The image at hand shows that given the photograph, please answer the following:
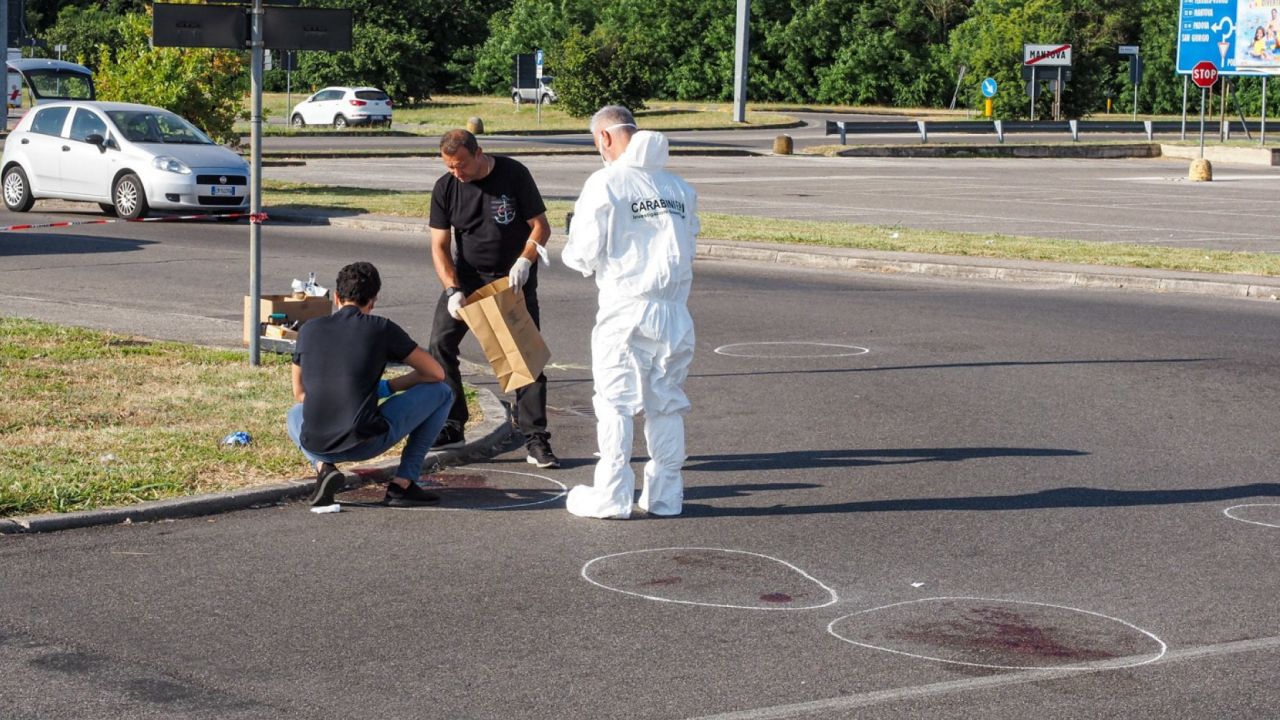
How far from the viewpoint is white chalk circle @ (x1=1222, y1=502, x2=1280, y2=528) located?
24.9ft

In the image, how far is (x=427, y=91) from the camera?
7562 cm

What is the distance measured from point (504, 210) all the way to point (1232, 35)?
154ft

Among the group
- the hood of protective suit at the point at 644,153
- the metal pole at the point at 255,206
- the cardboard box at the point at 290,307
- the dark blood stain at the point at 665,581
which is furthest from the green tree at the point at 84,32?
the dark blood stain at the point at 665,581

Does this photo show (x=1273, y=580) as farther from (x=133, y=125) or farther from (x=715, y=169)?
(x=715, y=169)

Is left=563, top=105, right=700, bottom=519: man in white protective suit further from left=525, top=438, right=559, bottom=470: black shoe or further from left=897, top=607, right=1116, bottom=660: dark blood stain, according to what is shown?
left=897, top=607, right=1116, bottom=660: dark blood stain

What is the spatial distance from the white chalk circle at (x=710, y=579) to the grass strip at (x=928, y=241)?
12.3 m

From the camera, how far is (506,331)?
8.44 meters

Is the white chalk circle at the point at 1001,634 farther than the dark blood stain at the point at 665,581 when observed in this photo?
No

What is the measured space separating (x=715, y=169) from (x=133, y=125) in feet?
53.7

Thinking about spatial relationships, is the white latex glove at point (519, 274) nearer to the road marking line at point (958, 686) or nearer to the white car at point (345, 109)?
the road marking line at point (958, 686)

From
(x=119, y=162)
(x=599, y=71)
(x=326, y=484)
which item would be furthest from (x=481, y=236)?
(x=599, y=71)

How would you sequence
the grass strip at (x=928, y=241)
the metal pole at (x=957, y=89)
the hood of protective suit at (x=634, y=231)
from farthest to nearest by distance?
Result: the metal pole at (x=957, y=89)
the grass strip at (x=928, y=241)
the hood of protective suit at (x=634, y=231)

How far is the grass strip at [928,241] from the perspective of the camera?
61.2 feet

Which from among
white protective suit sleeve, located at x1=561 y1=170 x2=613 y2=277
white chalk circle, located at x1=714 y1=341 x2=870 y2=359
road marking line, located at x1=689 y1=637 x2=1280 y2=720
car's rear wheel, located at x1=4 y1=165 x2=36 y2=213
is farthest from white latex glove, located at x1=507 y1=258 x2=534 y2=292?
car's rear wheel, located at x1=4 y1=165 x2=36 y2=213
